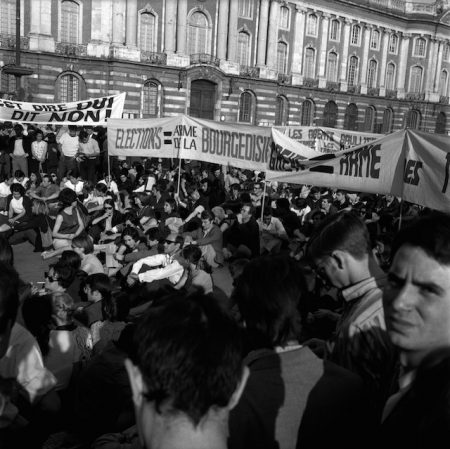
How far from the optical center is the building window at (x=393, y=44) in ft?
155

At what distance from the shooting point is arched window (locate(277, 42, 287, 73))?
130 feet

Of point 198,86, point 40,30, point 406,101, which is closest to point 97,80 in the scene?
point 40,30

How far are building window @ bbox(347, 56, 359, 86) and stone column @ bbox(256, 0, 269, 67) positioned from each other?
35.7ft

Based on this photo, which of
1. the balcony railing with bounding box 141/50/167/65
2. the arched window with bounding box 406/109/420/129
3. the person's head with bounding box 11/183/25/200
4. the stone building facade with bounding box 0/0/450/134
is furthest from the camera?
the arched window with bounding box 406/109/420/129

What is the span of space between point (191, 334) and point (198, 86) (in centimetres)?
3422

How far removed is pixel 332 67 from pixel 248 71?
10430 millimetres

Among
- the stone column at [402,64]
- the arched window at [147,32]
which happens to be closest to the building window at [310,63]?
the stone column at [402,64]

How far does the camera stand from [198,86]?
3444 centimetres

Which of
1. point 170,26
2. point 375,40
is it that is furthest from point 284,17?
point 375,40

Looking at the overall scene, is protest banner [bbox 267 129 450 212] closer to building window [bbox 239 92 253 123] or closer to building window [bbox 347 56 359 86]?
building window [bbox 239 92 253 123]

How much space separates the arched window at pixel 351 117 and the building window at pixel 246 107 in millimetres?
11106

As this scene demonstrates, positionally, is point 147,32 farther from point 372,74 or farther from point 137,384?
point 137,384

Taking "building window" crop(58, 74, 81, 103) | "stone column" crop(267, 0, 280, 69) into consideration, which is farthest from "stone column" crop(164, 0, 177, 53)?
"stone column" crop(267, 0, 280, 69)

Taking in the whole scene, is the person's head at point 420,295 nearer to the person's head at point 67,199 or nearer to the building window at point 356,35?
the person's head at point 67,199
